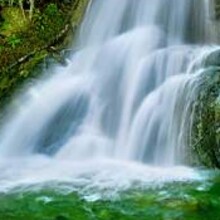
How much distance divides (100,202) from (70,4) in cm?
695

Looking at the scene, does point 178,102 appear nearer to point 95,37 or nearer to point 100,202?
point 100,202

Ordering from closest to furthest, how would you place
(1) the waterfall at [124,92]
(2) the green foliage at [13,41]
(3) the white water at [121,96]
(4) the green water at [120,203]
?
(4) the green water at [120,203] → (3) the white water at [121,96] → (1) the waterfall at [124,92] → (2) the green foliage at [13,41]

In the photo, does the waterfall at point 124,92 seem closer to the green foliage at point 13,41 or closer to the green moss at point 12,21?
the green foliage at point 13,41

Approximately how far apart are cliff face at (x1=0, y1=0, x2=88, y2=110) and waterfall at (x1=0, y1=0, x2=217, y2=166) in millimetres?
276

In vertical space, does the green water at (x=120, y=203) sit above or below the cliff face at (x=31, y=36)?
below

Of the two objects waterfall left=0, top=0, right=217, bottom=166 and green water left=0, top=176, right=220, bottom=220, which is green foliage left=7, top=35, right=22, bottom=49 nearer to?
waterfall left=0, top=0, right=217, bottom=166

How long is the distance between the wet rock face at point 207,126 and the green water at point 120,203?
516 millimetres

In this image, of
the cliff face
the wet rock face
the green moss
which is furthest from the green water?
the green moss

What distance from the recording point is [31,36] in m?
11.9

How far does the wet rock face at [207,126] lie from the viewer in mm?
8125

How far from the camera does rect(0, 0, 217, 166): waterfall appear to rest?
28.9 feet

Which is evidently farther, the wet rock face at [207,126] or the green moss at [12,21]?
the green moss at [12,21]

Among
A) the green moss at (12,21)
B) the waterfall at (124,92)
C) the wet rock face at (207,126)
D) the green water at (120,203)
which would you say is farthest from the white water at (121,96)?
the green moss at (12,21)

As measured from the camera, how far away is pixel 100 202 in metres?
7.11
